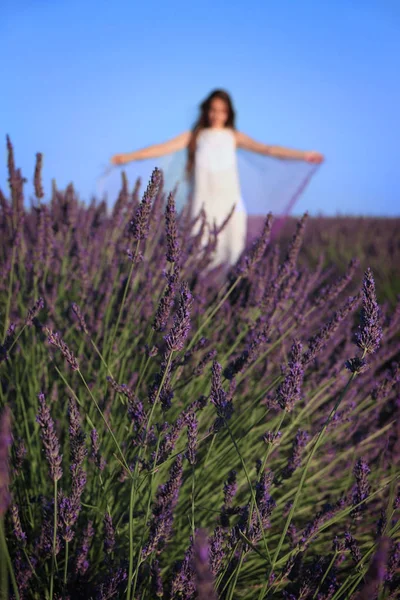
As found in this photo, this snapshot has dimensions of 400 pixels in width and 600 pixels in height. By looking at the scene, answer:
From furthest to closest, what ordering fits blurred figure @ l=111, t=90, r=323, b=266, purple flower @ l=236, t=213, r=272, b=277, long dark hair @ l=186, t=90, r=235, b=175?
long dark hair @ l=186, t=90, r=235, b=175 < blurred figure @ l=111, t=90, r=323, b=266 < purple flower @ l=236, t=213, r=272, b=277

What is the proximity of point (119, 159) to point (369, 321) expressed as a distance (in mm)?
4196

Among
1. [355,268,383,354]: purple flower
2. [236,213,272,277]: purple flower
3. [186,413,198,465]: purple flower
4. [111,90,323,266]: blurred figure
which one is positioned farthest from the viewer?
[111,90,323,266]: blurred figure

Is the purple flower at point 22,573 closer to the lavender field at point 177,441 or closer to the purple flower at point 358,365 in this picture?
the lavender field at point 177,441

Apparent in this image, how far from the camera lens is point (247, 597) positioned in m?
1.29

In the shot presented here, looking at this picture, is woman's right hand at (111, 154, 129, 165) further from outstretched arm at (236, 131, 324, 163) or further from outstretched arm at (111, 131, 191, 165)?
outstretched arm at (236, 131, 324, 163)

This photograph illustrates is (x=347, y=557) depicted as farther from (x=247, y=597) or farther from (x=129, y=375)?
(x=129, y=375)

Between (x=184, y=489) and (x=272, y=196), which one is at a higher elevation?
(x=272, y=196)

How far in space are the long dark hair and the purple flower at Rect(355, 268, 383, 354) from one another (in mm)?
5222

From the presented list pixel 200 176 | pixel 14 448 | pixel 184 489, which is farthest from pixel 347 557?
pixel 200 176

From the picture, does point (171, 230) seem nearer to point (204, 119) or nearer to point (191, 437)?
point (191, 437)

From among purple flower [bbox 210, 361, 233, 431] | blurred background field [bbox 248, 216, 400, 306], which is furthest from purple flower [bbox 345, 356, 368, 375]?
blurred background field [bbox 248, 216, 400, 306]

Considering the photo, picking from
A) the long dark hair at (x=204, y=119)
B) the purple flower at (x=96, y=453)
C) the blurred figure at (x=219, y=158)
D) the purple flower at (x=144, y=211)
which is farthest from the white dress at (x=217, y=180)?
the purple flower at (x=96, y=453)

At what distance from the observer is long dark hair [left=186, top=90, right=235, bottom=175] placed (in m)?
5.78

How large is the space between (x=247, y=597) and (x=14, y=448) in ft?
2.17
